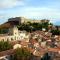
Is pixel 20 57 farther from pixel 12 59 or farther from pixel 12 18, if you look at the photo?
pixel 12 18

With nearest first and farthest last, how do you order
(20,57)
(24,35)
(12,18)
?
(20,57) < (24,35) < (12,18)

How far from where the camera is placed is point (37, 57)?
72.9 feet

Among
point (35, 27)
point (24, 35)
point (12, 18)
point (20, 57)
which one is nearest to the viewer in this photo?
point (20, 57)

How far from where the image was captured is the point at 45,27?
52.1 meters

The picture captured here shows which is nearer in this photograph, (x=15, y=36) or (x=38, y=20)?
(x=15, y=36)

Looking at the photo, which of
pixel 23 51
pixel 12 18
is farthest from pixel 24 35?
pixel 12 18

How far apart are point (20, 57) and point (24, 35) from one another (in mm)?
15662

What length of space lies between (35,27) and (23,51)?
28774mm

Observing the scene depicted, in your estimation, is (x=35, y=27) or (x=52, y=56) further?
(x=35, y=27)

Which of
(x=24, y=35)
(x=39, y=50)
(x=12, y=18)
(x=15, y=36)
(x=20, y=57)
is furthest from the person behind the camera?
(x=12, y=18)

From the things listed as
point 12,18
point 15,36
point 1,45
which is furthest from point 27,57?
point 12,18

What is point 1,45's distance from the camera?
2555cm

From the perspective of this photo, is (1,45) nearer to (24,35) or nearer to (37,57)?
(37,57)

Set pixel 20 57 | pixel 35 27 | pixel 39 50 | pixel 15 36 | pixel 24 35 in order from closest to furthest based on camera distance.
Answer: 1. pixel 20 57
2. pixel 39 50
3. pixel 15 36
4. pixel 24 35
5. pixel 35 27
